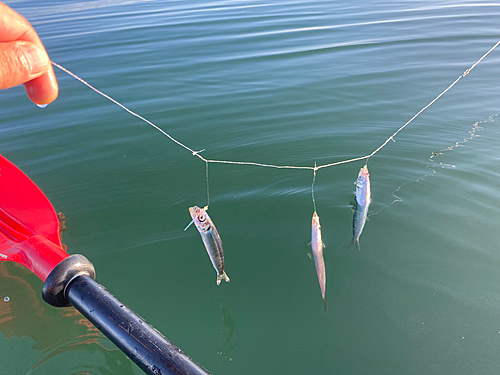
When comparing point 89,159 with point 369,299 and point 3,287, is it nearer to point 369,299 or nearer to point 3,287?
point 3,287

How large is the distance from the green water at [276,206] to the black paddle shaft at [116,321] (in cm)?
85

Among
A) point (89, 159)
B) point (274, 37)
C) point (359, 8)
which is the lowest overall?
point (89, 159)

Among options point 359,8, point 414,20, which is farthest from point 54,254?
point 359,8

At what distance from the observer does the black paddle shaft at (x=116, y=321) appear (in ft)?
Answer: 4.55

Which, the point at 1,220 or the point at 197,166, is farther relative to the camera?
the point at 197,166

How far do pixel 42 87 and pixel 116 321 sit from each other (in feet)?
3.43

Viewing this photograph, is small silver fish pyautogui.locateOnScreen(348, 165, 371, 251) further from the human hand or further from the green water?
the human hand

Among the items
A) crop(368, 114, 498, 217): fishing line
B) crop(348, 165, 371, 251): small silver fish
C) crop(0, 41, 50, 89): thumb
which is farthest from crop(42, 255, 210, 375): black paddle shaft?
crop(368, 114, 498, 217): fishing line

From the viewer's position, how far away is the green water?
240cm

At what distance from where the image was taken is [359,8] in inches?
416

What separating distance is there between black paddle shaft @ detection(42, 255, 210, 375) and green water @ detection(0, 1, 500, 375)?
2.80 feet

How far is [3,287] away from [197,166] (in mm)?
2140

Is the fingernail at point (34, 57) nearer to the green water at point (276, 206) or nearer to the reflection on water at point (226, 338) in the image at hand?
the green water at point (276, 206)

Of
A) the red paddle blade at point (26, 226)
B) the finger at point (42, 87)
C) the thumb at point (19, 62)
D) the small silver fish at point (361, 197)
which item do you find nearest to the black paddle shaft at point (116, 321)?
the red paddle blade at point (26, 226)
